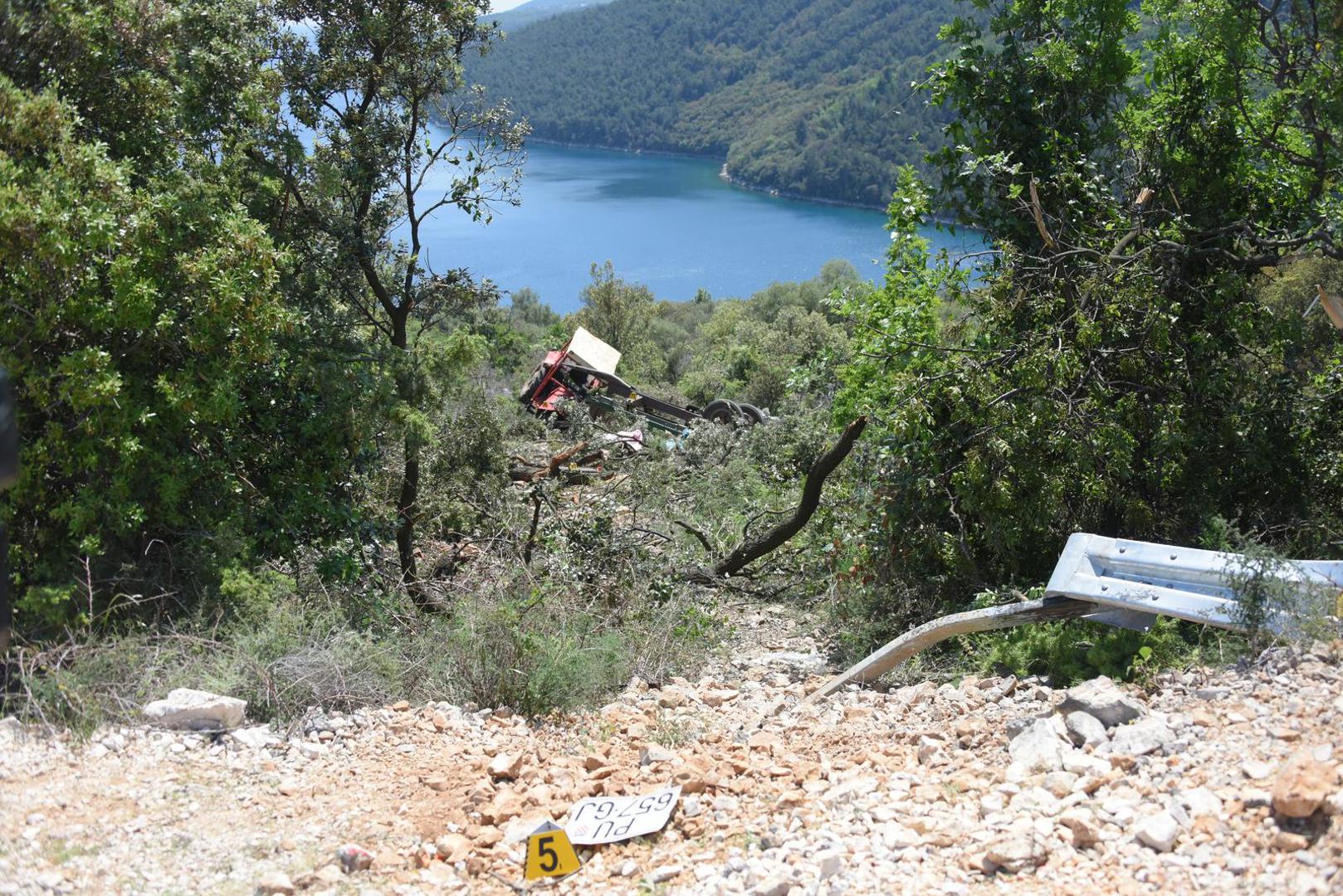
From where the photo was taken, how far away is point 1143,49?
8594mm

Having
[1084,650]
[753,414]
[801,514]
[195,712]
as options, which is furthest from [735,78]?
[195,712]

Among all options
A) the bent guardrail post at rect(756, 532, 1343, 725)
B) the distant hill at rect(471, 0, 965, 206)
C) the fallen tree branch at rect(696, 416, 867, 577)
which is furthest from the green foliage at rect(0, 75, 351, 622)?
the distant hill at rect(471, 0, 965, 206)

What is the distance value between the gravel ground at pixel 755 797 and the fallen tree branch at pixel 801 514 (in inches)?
129

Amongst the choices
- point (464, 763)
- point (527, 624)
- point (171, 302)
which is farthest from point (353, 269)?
point (464, 763)

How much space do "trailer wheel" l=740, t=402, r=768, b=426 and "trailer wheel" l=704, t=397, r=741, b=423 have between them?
0.17 meters

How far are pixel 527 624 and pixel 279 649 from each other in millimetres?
1478

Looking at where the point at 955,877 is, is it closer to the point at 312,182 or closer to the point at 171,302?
the point at 171,302

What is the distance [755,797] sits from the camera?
442 centimetres

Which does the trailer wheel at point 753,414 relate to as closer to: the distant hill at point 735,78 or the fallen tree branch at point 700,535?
the fallen tree branch at point 700,535

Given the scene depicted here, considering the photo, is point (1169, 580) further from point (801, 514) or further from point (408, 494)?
point (408, 494)

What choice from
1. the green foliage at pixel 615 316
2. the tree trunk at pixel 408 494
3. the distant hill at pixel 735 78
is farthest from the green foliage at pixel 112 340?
the distant hill at pixel 735 78

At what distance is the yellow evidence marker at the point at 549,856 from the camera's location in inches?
155

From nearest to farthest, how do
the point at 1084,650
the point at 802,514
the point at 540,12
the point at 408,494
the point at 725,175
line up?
the point at 1084,650 → the point at 802,514 → the point at 408,494 → the point at 725,175 → the point at 540,12

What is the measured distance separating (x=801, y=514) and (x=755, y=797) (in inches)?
187
